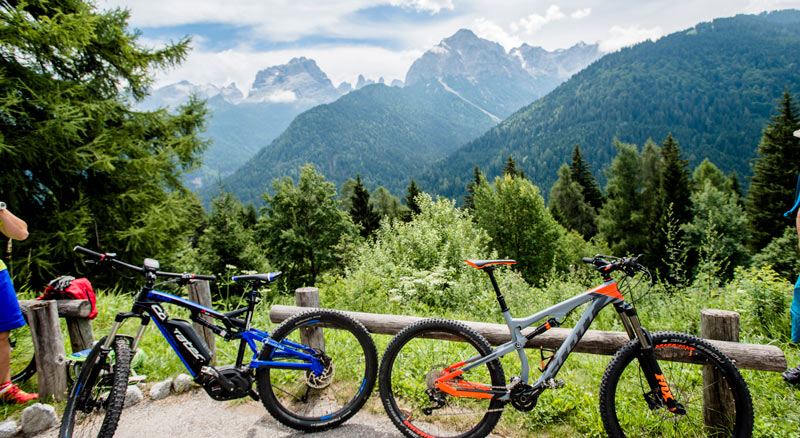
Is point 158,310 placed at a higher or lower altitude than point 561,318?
higher

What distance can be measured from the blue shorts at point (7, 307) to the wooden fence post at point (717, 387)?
618cm

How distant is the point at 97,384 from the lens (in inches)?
122

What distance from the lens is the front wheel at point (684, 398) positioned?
2758mm

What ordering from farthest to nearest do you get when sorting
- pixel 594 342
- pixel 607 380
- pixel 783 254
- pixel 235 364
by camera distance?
pixel 783 254, pixel 235 364, pixel 594 342, pixel 607 380

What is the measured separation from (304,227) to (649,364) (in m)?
25.6

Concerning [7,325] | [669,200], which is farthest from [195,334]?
[669,200]

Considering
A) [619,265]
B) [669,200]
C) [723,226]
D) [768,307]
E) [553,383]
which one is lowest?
[723,226]

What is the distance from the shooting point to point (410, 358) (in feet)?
12.8

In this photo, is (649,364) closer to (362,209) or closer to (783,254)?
(783,254)

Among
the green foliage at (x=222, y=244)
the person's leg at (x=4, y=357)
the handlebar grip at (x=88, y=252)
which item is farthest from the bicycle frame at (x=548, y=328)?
the green foliage at (x=222, y=244)

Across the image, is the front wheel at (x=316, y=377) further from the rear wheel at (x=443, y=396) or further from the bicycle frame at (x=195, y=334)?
the rear wheel at (x=443, y=396)

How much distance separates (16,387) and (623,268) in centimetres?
605

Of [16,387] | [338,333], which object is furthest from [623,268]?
[16,387]

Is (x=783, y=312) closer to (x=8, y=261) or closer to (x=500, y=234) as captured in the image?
(x=8, y=261)
